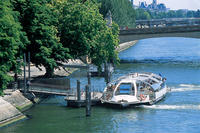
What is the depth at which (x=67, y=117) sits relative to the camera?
45188 mm

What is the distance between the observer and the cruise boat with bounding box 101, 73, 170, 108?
48.4 meters

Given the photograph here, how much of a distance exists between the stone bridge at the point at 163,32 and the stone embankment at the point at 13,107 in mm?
48966

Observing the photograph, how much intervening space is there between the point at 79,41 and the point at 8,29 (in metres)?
16.5

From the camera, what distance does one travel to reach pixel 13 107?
144ft

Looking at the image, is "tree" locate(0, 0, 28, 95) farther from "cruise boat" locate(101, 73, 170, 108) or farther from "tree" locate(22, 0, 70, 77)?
"tree" locate(22, 0, 70, 77)

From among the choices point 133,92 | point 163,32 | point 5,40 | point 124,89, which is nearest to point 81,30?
point 124,89

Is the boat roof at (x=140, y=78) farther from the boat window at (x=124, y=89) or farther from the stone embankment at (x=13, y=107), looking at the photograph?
the stone embankment at (x=13, y=107)

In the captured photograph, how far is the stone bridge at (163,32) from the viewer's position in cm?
9444

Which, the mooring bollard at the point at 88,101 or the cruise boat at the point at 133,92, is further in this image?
the cruise boat at the point at 133,92

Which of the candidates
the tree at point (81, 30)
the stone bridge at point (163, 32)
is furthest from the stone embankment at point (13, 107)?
the stone bridge at point (163, 32)

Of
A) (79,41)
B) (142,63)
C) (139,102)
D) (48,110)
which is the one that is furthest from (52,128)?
(142,63)

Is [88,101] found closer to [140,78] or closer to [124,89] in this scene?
[124,89]

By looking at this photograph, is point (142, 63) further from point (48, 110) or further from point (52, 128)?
point (52, 128)

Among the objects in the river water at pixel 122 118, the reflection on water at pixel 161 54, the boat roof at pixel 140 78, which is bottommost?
the river water at pixel 122 118
